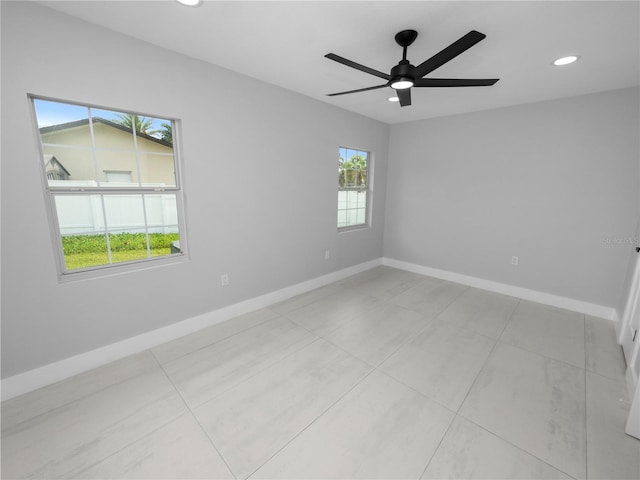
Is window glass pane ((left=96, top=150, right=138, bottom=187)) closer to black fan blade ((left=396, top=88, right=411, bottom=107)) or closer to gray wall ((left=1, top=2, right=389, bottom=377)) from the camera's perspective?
gray wall ((left=1, top=2, right=389, bottom=377))

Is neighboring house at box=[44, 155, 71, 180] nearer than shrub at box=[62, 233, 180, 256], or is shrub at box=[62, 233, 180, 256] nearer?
neighboring house at box=[44, 155, 71, 180]

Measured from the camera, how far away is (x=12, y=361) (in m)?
1.78

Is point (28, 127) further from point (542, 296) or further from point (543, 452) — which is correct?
point (542, 296)

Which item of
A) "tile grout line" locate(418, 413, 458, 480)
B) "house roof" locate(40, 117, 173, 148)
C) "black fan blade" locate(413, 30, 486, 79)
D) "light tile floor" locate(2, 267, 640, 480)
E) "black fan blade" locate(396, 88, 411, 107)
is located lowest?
"tile grout line" locate(418, 413, 458, 480)

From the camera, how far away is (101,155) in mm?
2062

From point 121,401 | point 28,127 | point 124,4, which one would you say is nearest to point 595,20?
point 124,4

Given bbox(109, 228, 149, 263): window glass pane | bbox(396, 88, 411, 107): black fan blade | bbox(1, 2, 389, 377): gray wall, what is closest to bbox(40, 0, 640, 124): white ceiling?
bbox(1, 2, 389, 377): gray wall

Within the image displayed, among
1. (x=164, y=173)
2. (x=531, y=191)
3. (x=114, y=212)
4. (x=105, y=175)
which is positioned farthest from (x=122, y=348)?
(x=531, y=191)

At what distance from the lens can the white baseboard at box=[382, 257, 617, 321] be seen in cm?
311

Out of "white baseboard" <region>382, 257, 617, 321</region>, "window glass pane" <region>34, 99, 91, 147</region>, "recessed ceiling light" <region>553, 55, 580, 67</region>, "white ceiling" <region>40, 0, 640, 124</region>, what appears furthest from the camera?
"white baseboard" <region>382, 257, 617, 321</region>

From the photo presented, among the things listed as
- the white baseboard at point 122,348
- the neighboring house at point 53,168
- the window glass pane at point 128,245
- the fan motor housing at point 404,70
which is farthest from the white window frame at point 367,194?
the window glass pane at point 128,245

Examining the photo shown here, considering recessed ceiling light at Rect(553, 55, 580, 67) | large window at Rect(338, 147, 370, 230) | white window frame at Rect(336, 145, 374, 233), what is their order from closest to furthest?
recessed ceiling light at Rect(553, 55, 580, 67) → large window at Rect(338, 147, 370, 230) → white window frame at Rect(336, 145, 374, 233)

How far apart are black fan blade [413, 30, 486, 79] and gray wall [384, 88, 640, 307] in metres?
2.47

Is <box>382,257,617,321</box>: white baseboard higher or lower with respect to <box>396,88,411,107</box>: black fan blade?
lower
